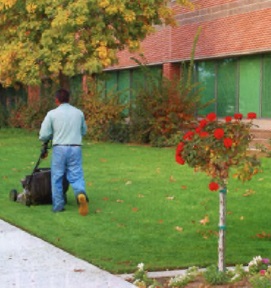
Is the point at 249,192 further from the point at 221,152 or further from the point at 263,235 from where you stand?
the point at 221,152

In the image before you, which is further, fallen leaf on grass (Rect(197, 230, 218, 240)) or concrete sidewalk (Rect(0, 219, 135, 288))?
fallen leaf on grass (Rect(197, 230, 218, 240))

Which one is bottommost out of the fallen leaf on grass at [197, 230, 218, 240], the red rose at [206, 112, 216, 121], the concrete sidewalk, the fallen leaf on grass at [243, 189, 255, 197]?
the fallen leaf on grass at [243, 189, 255, 197]

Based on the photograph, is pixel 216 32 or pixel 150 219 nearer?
pixel 150 219

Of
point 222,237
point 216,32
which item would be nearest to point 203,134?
point 222,237

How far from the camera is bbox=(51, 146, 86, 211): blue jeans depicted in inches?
471

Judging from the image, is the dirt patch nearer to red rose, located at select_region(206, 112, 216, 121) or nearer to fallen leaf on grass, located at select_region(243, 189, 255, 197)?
red rose, located at select_region(206, 112, 216, 121)

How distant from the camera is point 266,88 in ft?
83.6

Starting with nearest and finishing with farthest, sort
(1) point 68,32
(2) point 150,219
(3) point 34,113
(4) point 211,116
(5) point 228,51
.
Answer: (4) point 211,116 < (2) point 150,219 < (1) point 68,32 < (5) point 228,51 < (3) point 34,113

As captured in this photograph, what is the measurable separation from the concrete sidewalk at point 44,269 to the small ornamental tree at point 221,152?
3.78 feet

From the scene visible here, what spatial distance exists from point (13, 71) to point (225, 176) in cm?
2022

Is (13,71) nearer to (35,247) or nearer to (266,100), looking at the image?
(266,100)

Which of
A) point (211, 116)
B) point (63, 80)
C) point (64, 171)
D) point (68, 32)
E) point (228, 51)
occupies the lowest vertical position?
point (64, 171)

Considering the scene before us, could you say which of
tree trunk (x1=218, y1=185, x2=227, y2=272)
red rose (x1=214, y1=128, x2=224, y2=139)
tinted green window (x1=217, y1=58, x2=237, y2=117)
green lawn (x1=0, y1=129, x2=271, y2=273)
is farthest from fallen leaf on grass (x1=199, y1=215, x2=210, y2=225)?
tinted green window (x1=217, y1=58, x2=237, y2=117)

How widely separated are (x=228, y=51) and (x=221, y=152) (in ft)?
65.4
